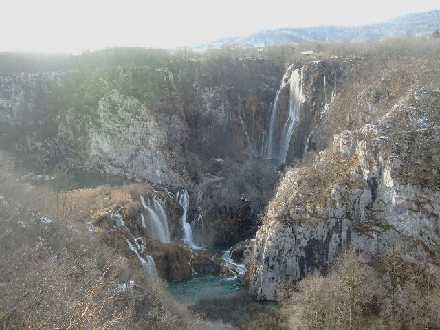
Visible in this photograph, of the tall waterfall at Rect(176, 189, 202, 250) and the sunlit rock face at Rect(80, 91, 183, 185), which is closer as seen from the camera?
the tall waterfall at Rect(176, 189, 202, 250)

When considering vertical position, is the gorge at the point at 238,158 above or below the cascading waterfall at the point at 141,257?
above

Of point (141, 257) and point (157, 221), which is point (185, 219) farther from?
point (141, 257)

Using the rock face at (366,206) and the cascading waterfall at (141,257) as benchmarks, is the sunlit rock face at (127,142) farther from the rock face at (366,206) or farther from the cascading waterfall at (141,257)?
the rock face at (366,206)

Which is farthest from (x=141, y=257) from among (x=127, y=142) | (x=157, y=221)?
(x=127, y=142)

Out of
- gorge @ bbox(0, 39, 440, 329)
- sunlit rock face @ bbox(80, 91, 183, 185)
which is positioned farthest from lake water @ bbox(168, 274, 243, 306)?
sunlit rock face @ bbox(80, 91, 183, 185)

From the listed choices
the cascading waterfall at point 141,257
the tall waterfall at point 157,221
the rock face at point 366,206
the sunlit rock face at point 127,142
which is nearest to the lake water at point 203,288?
the cascading waterfall at point 141,257

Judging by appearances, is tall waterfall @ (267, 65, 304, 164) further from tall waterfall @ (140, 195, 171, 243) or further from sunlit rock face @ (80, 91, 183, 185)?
tall waterfall @ (140, 195, 171, 243)

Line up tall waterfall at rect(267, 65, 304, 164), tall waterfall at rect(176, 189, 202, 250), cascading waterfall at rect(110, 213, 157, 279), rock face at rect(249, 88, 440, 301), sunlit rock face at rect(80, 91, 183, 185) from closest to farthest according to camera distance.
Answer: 1. rock face at rect(249, 88, 440, 301)
2. cascading waterfall at rect(110, 213, 157, 279)
3. tall waterfall at rect(176, 189, 202, 250)
4. sunlit rock face at rect(80, 91, 183, 185)
5. tall waterfall at rect(267, 65, 304, 164)

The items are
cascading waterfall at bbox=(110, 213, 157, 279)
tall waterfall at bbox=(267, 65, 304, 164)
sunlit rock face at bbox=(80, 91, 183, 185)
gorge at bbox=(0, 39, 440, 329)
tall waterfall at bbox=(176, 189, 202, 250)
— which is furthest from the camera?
tall waterfall at bbox=(267, 65, 304, 164)
